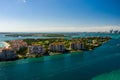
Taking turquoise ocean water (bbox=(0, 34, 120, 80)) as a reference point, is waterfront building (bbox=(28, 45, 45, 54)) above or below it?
above

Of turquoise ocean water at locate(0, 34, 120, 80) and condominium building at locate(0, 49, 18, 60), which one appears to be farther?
condominium building at locate(0, 49, 18, 60)

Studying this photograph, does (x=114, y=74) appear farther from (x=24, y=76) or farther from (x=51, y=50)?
(x=51, y=50)

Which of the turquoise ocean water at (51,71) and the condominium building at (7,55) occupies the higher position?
the condominium building at (7,55)

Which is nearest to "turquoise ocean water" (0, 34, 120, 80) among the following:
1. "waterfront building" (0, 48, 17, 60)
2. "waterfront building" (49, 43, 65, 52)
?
"waterfront building" (0, 48, 17, 60)

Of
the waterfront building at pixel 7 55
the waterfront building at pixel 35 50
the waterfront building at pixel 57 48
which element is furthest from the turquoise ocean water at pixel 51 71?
the waterfront building at pixel 57 48

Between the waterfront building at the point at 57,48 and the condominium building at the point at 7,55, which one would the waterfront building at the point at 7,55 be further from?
the waterfront building at the point at 57,48

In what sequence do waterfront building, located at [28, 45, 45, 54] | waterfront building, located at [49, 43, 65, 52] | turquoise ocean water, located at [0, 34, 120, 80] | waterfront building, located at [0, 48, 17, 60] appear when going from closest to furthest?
turquoise ocean water, located at [0, 34, 120, 80]
waterfront building, located at [0, 48, 17, 60]
waterfront building, located at [28, 45, 45, 54]
waterfront building, located at [49, 43, 65, 52]

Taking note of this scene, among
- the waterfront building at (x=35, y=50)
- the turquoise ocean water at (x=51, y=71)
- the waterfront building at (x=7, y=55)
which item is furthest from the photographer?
the waterfront building at (x=35, y=50)

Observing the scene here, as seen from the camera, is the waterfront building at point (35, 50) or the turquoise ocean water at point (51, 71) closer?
the turquoise ocean water at point (51, 71)

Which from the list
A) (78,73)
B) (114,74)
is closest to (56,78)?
(78,73)

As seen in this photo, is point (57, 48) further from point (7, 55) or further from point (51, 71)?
point (51, 71)

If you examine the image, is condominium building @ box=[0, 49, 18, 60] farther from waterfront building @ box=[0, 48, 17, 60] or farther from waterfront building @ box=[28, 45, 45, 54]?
waterfront building @ box=[28, 45, 45, 54]

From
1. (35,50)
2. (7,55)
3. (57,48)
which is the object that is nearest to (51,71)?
(7,55)
